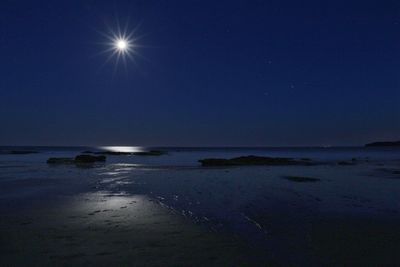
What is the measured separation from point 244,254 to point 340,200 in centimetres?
1090

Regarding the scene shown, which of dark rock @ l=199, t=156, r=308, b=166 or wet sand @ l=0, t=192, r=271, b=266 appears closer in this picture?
wet sand @ l=0, t=192, r=271, b=266

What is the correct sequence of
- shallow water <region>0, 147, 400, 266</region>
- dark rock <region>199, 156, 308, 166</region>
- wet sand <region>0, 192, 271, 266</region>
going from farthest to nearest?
dark rock <region>199, 156, 308, 166</region>, shallow water <region>0, 147, 400, 266</region>, wet sand <region>0, 192, 271, 266</region>

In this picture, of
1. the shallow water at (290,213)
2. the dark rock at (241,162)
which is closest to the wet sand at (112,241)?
the shallow water at (290,213)

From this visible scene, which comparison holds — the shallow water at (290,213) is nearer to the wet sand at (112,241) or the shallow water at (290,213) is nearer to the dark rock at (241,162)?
the wet sand at (112,241)

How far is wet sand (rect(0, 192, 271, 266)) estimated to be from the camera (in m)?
7.82

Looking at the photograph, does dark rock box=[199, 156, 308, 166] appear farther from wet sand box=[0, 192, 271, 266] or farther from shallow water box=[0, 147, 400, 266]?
wet sand box=[0, 192, 271, 266]

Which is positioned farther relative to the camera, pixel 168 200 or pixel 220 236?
pixel 168 200

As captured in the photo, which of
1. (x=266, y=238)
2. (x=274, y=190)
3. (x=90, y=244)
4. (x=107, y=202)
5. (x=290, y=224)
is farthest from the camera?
(x=274, y=190)

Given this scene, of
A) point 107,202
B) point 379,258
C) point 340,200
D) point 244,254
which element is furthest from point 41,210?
point 340,200

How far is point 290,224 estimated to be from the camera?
11695mm

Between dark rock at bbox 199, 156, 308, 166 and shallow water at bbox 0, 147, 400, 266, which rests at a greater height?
dark rock at bbox 199, 156, 308, 166

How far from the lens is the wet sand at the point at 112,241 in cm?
782

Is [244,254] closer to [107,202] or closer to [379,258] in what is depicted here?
[379,258]

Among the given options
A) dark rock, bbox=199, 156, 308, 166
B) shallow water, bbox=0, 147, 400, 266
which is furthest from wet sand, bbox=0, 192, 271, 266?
dark rock, bbox=199, 156, 308, 166
